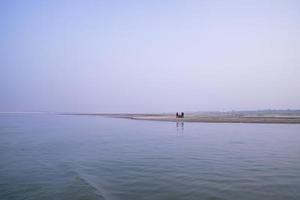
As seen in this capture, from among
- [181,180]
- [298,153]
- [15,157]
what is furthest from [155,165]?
[298,153]

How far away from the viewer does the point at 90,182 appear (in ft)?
40.6

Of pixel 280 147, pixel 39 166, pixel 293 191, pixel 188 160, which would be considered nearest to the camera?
pixel 293 191

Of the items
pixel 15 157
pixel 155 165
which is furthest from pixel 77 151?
pixel 155 165

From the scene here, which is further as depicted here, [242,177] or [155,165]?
[155,165]

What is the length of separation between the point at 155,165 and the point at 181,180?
136 inches

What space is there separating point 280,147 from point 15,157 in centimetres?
1718

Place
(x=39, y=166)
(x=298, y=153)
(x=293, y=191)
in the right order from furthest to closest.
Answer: (x=298, y=153), (x=39, y=166), (x=293, y=191)

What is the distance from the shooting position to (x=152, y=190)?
11.2 meters

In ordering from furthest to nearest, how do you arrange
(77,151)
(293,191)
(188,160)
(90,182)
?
(77,151) → (188,160) → (90,182) → (293,191)

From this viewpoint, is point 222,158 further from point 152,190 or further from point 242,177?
point 152,190

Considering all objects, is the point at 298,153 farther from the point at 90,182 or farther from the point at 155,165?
the point at 90,182

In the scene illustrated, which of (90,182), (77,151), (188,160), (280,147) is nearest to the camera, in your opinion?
(90,182)

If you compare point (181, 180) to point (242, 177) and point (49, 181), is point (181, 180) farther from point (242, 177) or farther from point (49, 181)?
point (49, 181)

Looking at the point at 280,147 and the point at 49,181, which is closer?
the point at 49,181
